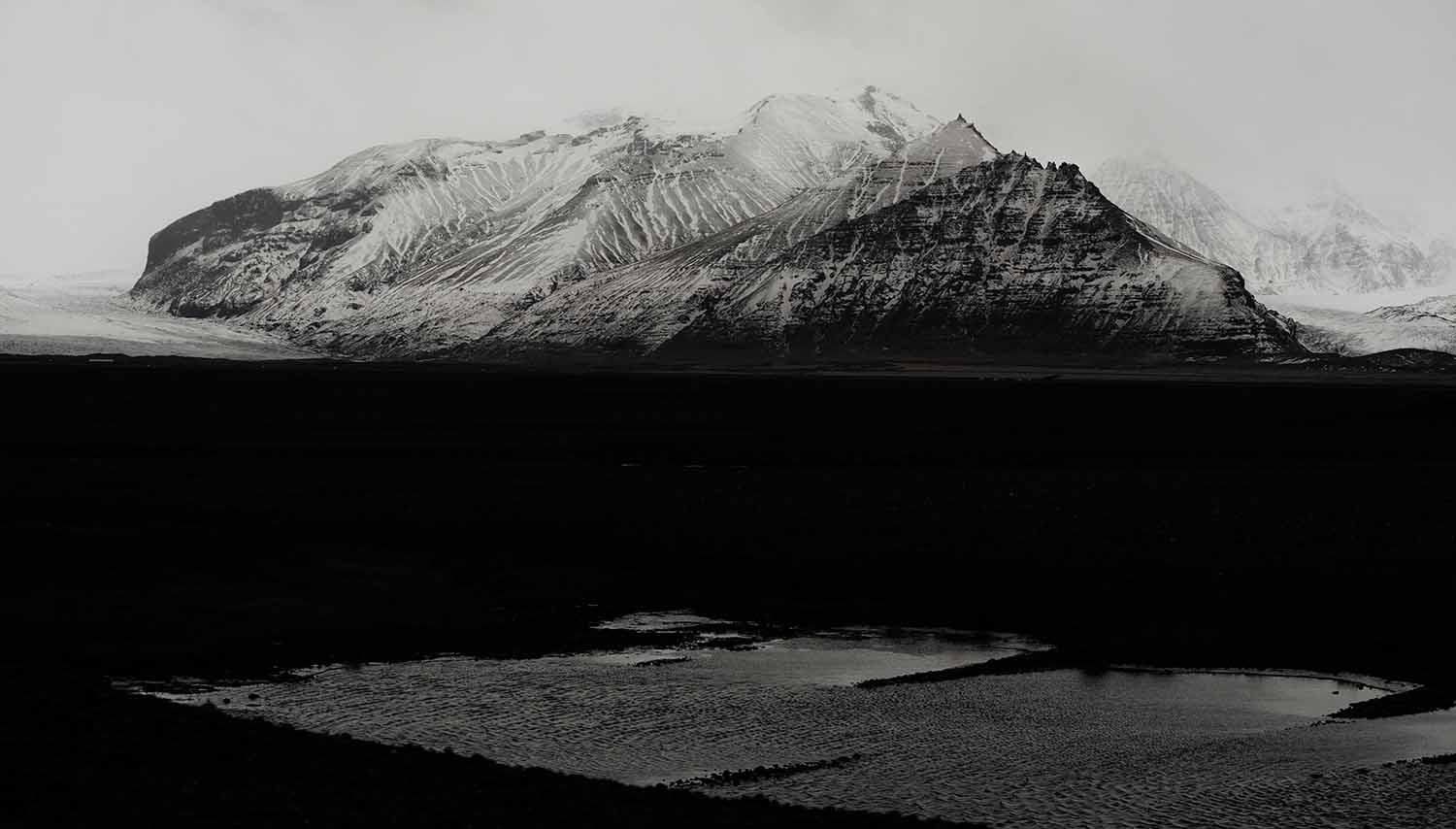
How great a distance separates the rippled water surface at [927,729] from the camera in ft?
98.8

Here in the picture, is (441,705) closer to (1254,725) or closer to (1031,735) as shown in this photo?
(1031,735)

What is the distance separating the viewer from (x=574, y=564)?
56812mm

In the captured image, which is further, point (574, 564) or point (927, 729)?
point (574, 564)

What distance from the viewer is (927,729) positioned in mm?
35344

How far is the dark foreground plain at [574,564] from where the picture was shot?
29.5m

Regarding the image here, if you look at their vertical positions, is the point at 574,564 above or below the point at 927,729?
above

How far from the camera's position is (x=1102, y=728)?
3569 cm

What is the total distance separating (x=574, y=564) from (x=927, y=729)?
923 inches

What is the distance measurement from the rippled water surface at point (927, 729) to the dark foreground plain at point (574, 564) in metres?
2.42

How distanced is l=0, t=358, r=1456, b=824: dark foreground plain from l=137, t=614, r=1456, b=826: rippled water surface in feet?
7.93

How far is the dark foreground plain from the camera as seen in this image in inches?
1163

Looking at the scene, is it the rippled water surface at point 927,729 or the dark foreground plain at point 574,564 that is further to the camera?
the rippled water surface at point 927,729

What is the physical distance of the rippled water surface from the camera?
30125mm

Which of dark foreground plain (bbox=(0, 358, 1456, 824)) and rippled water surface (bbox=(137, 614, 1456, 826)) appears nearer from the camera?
dark foreground plain (bbox=(0, 358, 1456, 824))
